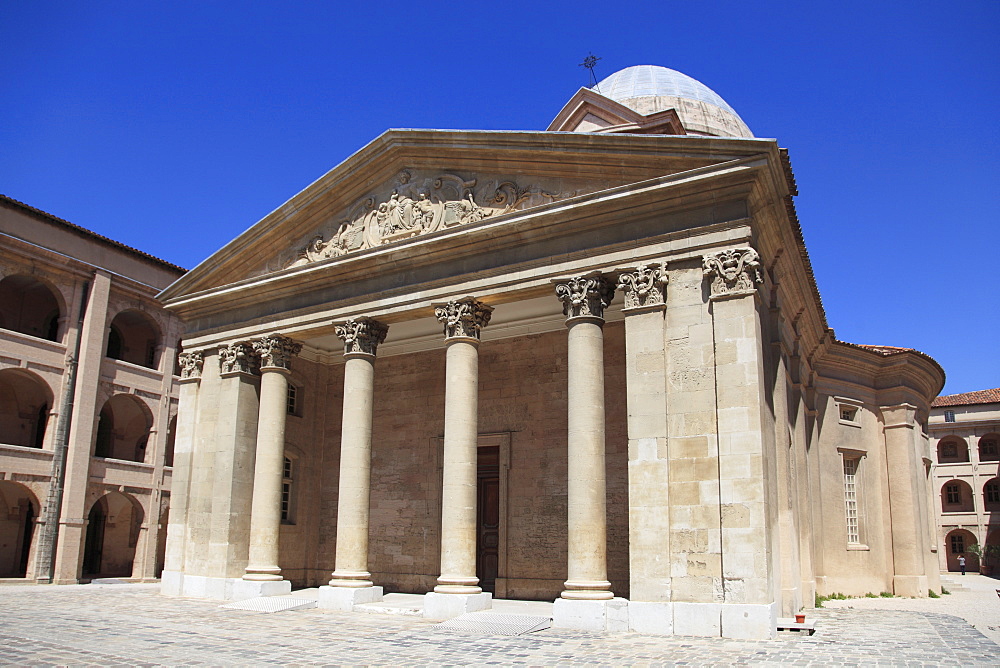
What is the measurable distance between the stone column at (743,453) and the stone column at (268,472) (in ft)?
37.9

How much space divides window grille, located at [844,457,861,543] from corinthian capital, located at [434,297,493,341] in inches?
548

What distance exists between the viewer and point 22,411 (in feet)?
101

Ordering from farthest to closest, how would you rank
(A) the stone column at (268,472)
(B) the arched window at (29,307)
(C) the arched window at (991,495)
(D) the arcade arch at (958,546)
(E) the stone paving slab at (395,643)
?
(C) the arched window at (991,495), (D) the arcade arch at (958,546), (B) the arched window at (29,307), (A) the stone column at (268,472), (E) the stone paving slab at (395,643)

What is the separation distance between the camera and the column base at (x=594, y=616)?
14773 mm

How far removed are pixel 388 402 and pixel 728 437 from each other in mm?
12287

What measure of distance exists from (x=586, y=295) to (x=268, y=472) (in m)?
9.71

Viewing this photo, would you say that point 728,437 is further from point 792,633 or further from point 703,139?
point 703,139

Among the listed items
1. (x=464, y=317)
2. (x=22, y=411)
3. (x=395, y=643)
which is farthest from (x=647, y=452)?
(x=22, y=411)

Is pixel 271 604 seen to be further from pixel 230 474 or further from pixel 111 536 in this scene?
pixel 111 536

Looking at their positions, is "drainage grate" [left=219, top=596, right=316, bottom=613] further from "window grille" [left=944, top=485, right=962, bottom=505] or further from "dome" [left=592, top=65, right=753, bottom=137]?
"window grille" [left=944, top=485, right=962, bottom=505]

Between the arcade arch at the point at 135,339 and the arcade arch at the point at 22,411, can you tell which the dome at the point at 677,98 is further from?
the arcade arch at the point at 22,411

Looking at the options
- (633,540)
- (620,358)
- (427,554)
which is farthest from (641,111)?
(633,540)

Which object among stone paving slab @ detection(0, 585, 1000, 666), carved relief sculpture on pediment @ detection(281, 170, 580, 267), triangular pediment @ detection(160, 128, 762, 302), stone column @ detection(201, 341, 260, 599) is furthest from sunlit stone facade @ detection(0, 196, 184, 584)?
carved relief sculpture on pediment @ detection(281, 170, 580, 267)

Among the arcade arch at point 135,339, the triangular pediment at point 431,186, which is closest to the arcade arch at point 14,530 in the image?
the arcade arch at point 135,339
